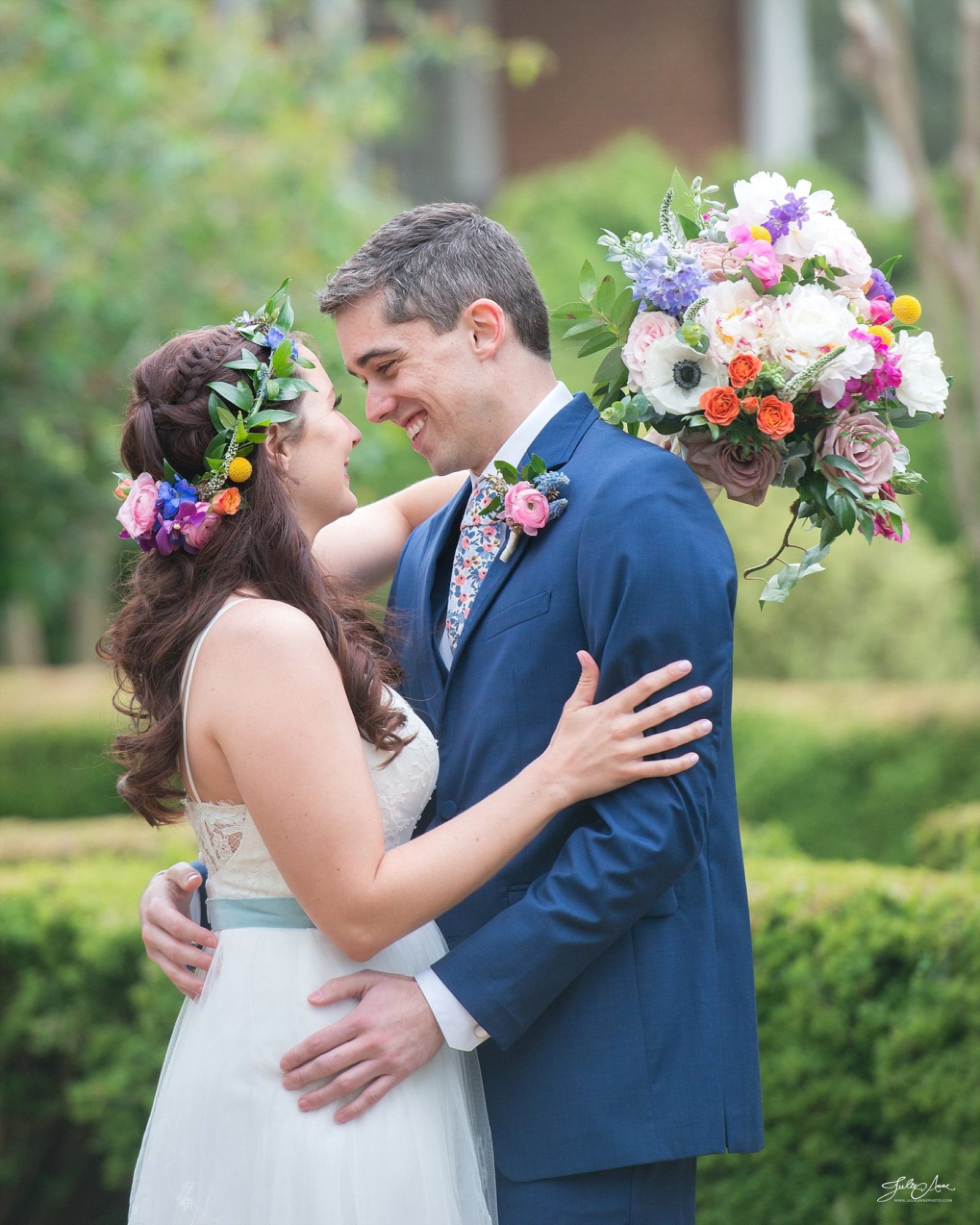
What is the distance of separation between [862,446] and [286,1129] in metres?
1.56

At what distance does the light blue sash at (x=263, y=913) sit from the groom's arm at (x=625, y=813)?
295mm

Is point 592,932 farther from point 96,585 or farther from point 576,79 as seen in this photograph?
point 576,79

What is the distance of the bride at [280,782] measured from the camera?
2.29 m

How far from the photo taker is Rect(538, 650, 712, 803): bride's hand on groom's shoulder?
7.45 feet

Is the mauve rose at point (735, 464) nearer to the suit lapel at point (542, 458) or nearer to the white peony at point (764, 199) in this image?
the suit lapel at point (542, 458)

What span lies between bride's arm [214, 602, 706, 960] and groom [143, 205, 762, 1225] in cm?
8

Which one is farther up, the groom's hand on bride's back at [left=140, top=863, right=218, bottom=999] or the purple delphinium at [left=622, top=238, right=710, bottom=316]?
the purple delphinium at [left=622, top=238, right=710, bottom=316]

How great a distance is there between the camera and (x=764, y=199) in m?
2.48

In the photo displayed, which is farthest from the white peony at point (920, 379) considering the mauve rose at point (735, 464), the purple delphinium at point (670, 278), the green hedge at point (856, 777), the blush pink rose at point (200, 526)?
A: the green hedge at point (856, 777)

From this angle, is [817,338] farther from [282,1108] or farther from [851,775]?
[851,775]

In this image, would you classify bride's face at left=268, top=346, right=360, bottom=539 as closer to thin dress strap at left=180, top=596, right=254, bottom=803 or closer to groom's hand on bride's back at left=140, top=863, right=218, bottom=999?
thin dress strap at left=180, top=596, right=254, bottom=803

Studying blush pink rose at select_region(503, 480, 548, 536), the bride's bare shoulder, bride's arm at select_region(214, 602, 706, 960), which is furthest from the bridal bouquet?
the bride's bare shoulder

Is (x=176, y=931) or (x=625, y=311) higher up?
(x=625, y=311)

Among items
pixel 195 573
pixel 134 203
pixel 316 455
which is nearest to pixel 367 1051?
pixel 195 573
